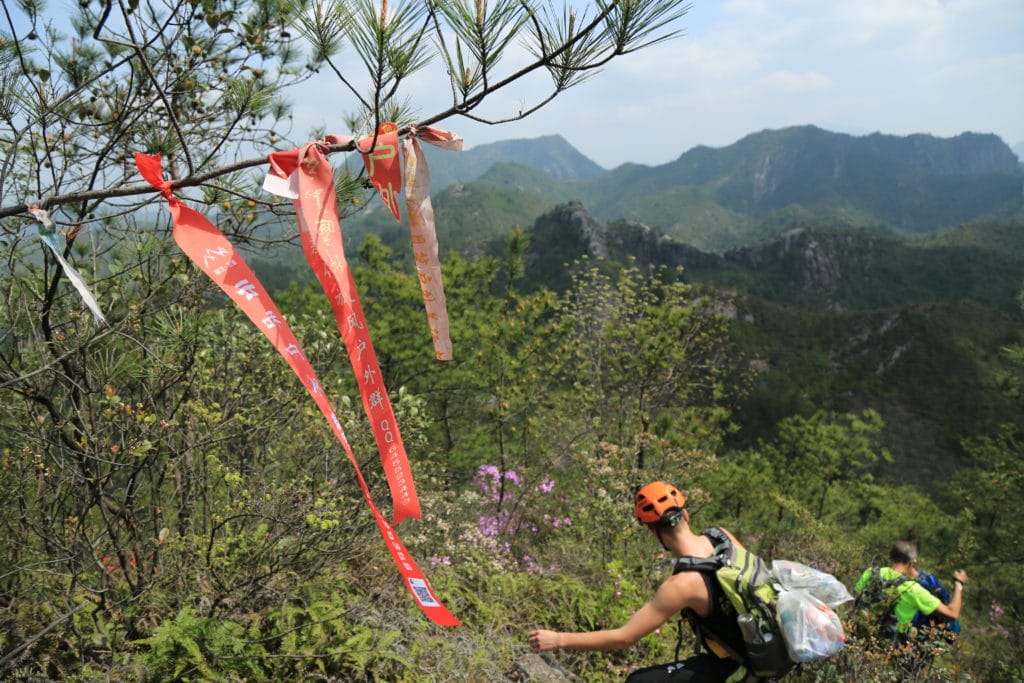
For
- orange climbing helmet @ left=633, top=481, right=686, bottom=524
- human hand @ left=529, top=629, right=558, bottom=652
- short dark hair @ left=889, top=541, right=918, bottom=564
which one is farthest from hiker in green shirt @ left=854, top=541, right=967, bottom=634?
human hand @ left=529, top=629, right=558, bottom=652

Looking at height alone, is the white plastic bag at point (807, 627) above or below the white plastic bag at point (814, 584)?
below

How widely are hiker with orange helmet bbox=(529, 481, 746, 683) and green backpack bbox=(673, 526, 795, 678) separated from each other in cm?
5

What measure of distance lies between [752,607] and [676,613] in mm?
377

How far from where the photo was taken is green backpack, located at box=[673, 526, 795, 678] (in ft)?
7.76

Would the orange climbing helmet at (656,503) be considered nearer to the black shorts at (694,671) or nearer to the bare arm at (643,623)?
the bare arm at (643,623)

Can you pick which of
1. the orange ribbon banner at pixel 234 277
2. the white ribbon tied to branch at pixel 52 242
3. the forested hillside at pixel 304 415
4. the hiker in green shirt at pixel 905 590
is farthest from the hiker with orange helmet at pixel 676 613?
the hiker in green shirt at pixel 905 590

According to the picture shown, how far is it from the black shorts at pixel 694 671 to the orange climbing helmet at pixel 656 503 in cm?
78

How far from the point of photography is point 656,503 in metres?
2.65

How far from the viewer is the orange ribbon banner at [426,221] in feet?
5.87

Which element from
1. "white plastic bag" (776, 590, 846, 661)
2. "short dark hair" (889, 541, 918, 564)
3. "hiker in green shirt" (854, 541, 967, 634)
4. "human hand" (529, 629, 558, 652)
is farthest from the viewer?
"short dark hair" (889, 541, 918, 564)

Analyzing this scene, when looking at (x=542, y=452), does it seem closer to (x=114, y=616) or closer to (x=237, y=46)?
(x=114, y=616)

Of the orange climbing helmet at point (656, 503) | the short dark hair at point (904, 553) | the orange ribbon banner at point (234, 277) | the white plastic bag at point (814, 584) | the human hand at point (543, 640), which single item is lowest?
the short dark hair at point (904, 553)

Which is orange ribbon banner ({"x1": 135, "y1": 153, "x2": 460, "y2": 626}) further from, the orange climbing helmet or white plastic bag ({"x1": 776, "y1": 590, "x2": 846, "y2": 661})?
white plastic bag ({"x1": 776, "y1": 590, "x2": 846, "y2": 661})

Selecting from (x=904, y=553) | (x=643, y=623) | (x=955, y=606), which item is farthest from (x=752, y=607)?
(x=955, y=606)
